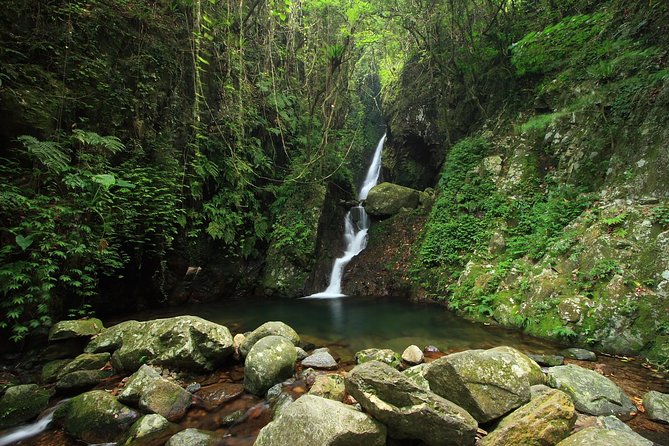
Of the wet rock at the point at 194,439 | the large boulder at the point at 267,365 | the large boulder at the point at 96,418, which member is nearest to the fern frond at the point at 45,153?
the large boulder at the point at 96,418

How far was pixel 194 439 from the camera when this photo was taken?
9.84 feet

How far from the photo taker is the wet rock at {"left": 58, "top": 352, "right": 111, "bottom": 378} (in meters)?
4.31

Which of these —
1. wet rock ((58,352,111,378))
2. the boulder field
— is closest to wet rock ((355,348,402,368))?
the boulder field

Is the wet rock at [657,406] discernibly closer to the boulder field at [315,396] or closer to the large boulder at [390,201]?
the boulder field at [315,396]

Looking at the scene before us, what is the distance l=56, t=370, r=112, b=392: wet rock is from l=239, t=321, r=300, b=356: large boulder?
1866 millimetres

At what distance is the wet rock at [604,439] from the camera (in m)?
2.03

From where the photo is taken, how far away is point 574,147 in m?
7.91

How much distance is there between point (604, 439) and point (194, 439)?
3.37 m

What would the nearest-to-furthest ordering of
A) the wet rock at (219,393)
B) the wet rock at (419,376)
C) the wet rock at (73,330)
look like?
the wet rock at (419,376) < the wet rock at (219,393) < the wet rock at (73,330)

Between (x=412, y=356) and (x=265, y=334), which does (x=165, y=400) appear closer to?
(x=265, y=334)

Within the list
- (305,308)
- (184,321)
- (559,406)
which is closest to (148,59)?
(184,321)

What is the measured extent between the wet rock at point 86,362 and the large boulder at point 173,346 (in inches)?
7.2

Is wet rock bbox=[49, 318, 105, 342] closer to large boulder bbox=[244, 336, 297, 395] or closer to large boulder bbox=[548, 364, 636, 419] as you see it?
large boulder bbox=[244, 336, 297, 395]

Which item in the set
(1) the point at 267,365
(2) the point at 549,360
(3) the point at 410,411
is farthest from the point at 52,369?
(2) the point at 549,360
